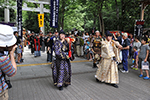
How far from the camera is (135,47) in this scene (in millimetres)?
7203

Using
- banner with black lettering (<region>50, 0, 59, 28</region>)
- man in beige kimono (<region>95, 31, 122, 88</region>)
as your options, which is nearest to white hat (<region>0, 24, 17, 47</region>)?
man in beige kimono (<region>95, 31, 122, 88</region>)

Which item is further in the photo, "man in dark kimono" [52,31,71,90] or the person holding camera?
"man in dark kimono" [52,31,71,90]

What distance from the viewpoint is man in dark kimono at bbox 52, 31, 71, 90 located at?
4078mm

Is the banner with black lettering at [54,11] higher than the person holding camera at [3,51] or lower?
higher

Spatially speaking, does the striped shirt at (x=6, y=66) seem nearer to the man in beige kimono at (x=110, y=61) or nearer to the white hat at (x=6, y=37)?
the white hat at (x=6, y=37)

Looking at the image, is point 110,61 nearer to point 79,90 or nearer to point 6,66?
point 79,90

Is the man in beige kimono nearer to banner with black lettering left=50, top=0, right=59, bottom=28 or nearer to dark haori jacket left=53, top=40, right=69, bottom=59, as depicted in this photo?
dark haori jacket left=53, top=40, right=69, bottom=59

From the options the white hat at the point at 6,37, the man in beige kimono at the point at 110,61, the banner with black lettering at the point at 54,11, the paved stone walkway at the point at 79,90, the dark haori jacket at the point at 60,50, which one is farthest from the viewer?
the banner with black lettering at the point at 54,11

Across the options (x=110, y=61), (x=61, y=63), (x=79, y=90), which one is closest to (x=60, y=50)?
(x=61, y=63)

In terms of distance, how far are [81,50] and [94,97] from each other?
24.5 feet

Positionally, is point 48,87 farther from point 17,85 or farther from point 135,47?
point 135,47

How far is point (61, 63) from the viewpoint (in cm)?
418

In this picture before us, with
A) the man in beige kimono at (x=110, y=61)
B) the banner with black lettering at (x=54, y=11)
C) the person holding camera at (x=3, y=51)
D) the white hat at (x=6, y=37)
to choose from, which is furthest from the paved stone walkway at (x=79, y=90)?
the banner with black lettering at (x=54, y=11)

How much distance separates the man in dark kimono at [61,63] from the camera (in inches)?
161
